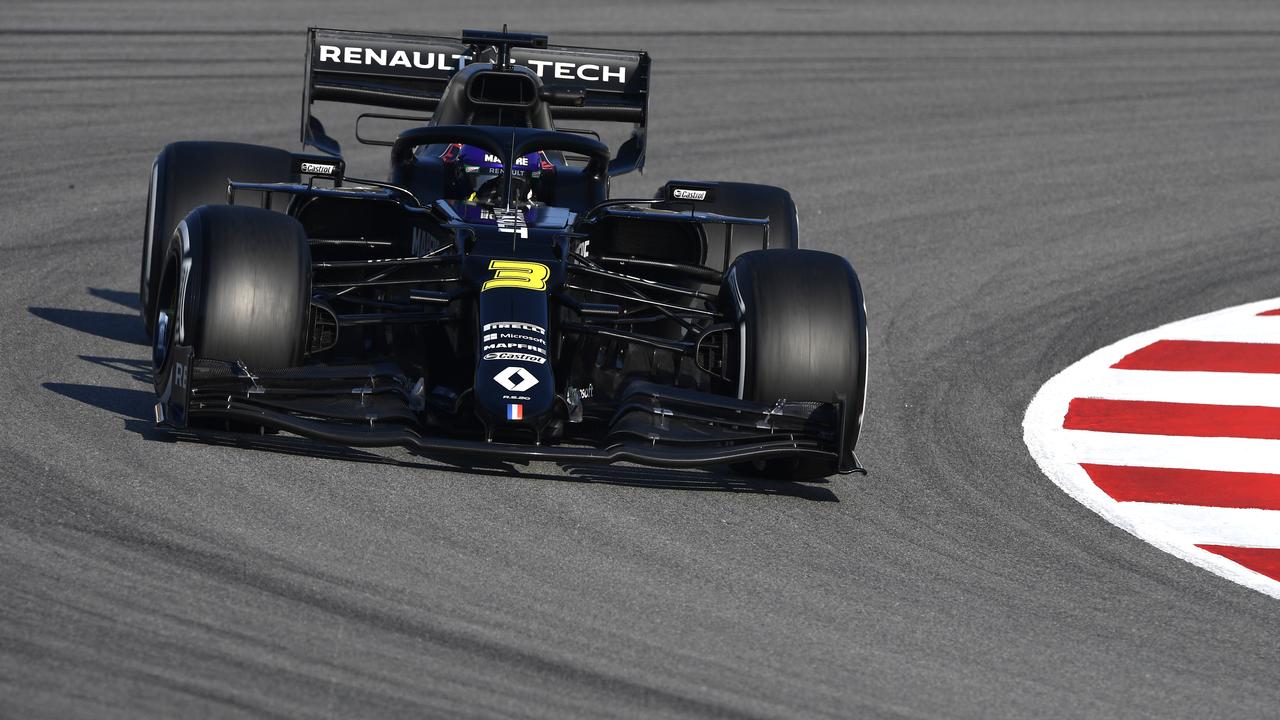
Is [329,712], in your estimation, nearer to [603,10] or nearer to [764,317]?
[764,317]

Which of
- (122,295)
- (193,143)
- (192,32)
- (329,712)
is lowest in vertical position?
(329,712)

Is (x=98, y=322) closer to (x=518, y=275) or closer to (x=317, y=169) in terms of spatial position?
(x=317, y=169)

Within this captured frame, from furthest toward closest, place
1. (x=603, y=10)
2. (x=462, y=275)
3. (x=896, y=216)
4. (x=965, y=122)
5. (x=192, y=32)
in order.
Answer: (x=603, y=10)
(x=192, y=32)
(x=965, y=122)
(x=896, y=216)
(x=462, y=275)

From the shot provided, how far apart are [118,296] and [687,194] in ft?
11.3

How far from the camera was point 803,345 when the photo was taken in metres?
7.11

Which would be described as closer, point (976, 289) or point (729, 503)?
point (729, 503)

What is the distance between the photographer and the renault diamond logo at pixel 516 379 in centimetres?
→ 677

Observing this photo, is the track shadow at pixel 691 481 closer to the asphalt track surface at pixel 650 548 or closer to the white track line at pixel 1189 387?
the asphalt track surface at pixel 650 548

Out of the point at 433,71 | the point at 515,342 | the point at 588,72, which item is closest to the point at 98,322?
the point at 433,71

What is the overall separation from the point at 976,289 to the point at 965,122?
506cm

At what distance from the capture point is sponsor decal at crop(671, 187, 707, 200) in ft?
27.1

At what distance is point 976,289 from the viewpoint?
11250mm

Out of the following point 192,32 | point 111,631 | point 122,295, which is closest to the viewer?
point 111,631

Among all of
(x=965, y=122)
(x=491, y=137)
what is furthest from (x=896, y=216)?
(x=491, y=137)
